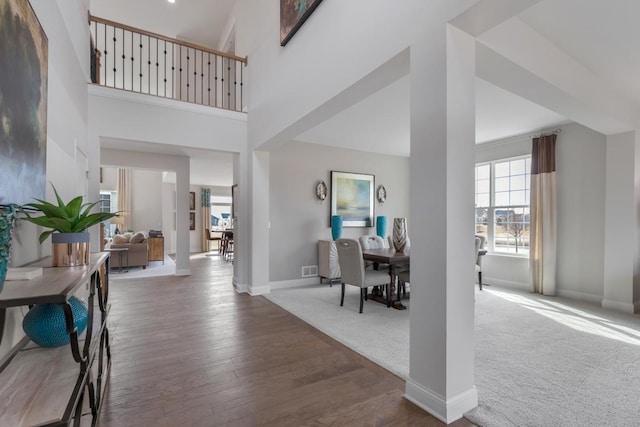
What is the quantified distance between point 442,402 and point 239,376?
1.42 m

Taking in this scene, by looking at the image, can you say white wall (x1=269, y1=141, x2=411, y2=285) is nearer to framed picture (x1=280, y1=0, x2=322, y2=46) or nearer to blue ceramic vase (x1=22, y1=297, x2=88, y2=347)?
framed picture (x1=280, y1=0, x2=322, y2=46)

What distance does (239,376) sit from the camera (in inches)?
89.7

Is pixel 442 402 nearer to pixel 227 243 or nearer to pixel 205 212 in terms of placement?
pixel 227 243

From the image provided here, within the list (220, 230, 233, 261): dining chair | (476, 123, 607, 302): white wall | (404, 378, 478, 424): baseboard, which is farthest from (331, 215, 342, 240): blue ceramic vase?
(220, 230, 233, 261): dining chair

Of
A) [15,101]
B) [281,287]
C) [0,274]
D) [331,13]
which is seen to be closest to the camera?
[0,274]

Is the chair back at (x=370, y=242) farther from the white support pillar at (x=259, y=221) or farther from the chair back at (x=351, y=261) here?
the white support pillar at (x=259, y=221)

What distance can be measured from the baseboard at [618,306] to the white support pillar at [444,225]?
3.67 m

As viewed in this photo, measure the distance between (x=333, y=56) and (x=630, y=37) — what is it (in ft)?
8.23

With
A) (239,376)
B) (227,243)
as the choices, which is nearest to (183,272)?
(227,243)

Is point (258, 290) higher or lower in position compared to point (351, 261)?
lower

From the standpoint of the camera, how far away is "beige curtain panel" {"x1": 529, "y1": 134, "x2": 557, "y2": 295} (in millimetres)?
4777

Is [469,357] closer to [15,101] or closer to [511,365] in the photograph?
[511,365]

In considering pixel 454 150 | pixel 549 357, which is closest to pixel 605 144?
pixel 549 357

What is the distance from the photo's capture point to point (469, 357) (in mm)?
1878
